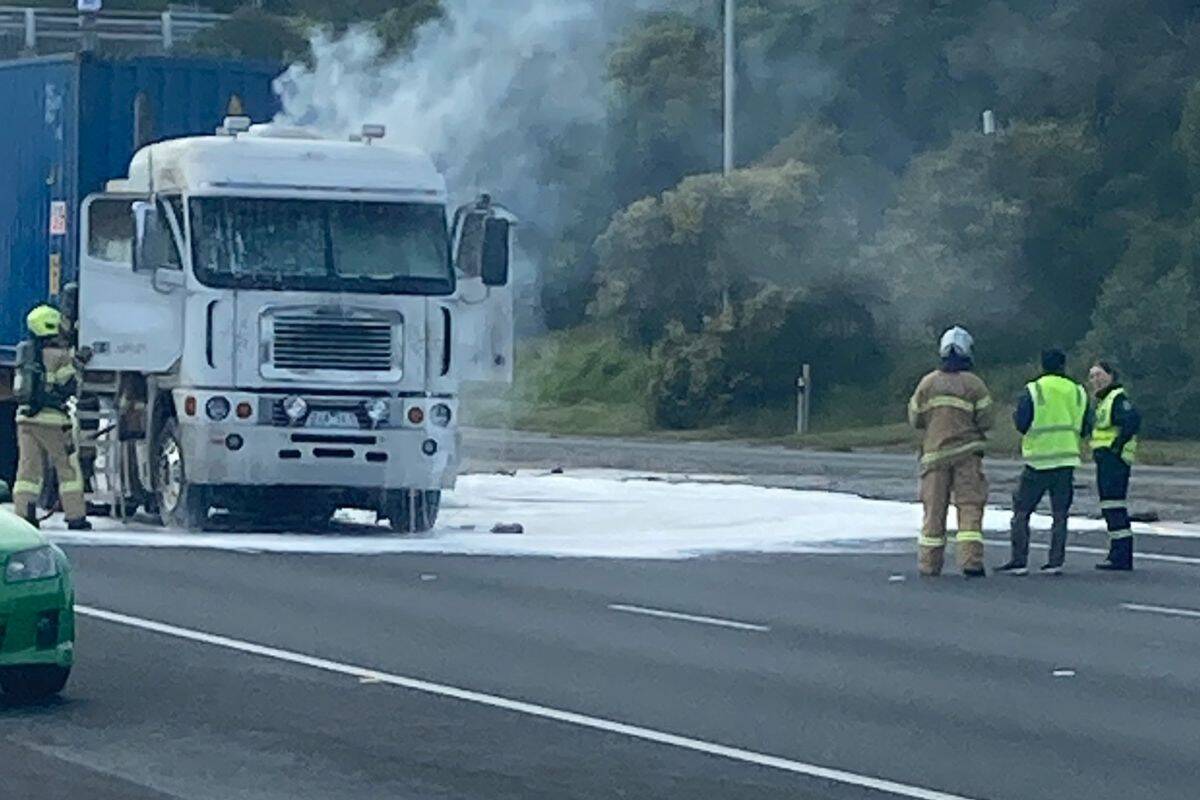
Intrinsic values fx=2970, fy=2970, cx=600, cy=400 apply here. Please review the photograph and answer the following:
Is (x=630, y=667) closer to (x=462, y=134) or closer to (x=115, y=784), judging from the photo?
(x=115, y=784)

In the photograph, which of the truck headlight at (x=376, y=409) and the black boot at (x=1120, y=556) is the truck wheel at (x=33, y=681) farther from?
the black boot at (x=1120, y=556)

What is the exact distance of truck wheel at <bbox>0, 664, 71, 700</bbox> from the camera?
512 inches

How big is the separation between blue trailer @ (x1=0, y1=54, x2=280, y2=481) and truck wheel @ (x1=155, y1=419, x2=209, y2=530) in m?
1.80

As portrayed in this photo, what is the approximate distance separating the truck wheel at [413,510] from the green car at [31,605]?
1063 cm

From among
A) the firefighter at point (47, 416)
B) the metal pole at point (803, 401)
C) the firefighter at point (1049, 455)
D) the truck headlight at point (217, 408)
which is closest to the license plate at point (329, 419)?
the truck headlight at point (217, 408)

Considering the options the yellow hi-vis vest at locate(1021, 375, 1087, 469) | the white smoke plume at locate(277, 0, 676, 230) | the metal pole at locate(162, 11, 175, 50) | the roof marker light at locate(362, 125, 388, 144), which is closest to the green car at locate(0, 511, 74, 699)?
the yellow hi-vis vest at locate(1021, 375, 1087, 469)

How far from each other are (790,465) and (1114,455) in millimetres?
16746

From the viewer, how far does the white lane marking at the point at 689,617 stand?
17.2 meters

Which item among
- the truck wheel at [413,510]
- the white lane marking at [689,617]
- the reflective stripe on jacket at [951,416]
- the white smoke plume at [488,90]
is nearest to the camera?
the white lane marking at [689,617]

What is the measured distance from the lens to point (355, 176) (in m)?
23.4

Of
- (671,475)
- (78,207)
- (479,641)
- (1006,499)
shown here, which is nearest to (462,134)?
(671,475)

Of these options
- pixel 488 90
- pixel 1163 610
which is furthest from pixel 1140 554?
pixel 488 90

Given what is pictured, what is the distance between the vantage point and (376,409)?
23125mm

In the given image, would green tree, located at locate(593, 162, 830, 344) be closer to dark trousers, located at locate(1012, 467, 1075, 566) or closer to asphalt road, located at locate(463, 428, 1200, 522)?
asphalt road, located at locate(463, 428, 1200, 522)
